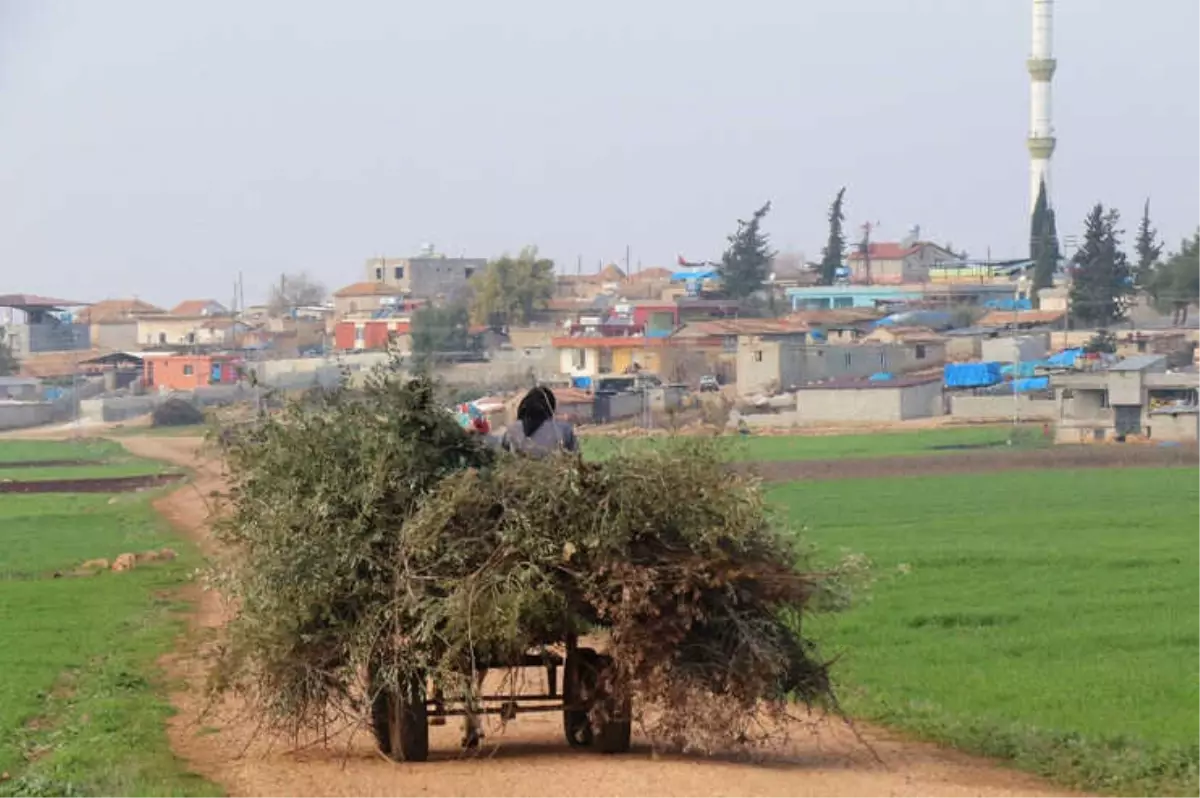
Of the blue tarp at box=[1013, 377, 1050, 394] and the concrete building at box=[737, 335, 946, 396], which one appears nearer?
the blue tarp at box=[1013, 377, 1050, 394]

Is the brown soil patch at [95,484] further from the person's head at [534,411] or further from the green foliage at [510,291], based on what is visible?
the green foliage at [510,291]

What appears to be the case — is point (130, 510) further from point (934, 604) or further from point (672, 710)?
point (672, 710)

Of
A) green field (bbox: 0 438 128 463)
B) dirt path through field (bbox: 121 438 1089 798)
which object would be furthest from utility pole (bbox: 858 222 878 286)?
dirt path through field (bbox: 121 438 1089 798)

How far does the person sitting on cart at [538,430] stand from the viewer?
44.7ft

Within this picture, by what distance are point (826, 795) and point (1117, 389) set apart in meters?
58.7

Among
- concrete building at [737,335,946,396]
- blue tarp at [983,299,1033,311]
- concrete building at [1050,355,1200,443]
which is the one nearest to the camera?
concrete building at [1050,355,1200,443]

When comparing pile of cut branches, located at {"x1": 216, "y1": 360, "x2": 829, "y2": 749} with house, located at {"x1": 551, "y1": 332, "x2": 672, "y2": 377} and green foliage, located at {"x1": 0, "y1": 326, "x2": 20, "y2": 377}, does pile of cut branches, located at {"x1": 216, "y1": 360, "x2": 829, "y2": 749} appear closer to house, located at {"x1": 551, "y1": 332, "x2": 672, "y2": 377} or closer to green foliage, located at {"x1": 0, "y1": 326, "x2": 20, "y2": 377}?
house, located at {"x1": 551, "y1": 332, "x2": 672, "y2": 377}

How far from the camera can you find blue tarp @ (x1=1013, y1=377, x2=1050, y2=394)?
271 feet

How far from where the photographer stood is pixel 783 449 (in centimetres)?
7044

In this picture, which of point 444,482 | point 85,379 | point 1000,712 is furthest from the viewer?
point 85,379

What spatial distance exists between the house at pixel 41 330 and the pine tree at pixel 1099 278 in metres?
71.0

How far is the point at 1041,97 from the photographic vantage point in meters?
138


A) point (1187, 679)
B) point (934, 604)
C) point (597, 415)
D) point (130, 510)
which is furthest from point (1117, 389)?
point (1187, 679)

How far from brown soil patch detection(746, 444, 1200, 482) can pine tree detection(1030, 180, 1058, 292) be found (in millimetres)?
64206
